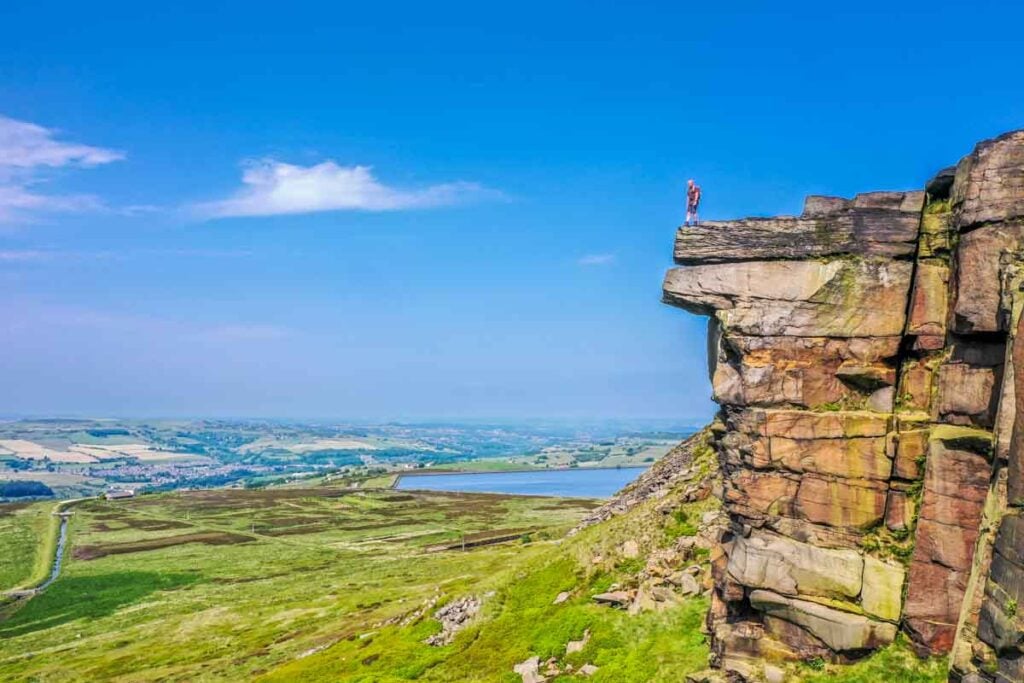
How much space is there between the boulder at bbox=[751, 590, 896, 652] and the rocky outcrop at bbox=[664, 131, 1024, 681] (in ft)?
0.15

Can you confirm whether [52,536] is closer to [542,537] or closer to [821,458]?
[542,537]

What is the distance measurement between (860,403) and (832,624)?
7593 mm

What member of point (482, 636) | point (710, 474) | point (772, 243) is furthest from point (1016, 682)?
point (482, 636)

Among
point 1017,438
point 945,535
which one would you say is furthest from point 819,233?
point 945,535

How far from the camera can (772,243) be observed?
27.6 metres

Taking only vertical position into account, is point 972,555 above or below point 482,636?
above

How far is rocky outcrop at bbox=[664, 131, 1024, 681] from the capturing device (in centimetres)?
2280

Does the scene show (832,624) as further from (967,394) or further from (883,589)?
(967,394)

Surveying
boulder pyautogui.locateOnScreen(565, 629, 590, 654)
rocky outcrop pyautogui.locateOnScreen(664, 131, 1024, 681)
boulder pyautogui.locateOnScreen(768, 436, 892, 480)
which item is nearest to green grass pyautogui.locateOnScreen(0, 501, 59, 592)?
boulder pyautogui.locateOnScreen(565, 629, 590, 654)

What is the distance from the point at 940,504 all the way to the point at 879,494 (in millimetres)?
2096

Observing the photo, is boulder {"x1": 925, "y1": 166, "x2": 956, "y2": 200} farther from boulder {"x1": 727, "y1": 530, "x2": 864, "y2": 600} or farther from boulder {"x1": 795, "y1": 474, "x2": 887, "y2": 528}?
boulder {"x1": 727, "y1": 530, "x2": 864, "y2": 600}

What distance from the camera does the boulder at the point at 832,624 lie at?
24.3 m

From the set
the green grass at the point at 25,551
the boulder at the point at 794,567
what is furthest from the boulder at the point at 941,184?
the green grass at the point at 25,551

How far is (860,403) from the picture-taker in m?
26.6
